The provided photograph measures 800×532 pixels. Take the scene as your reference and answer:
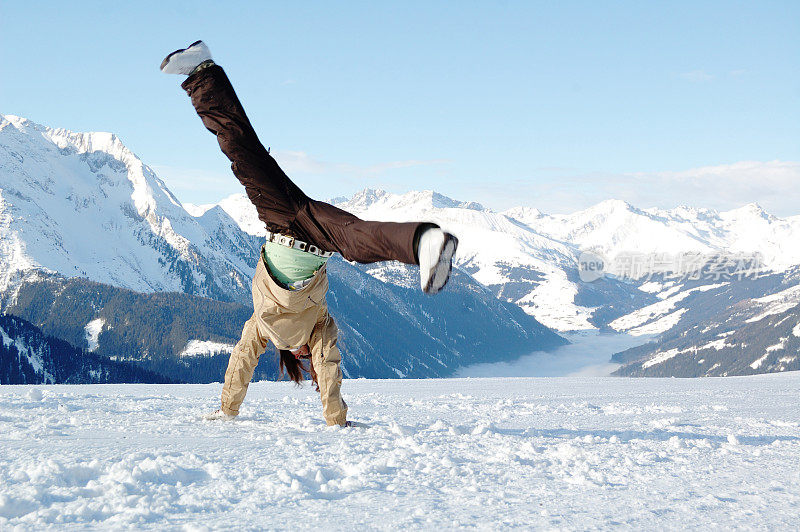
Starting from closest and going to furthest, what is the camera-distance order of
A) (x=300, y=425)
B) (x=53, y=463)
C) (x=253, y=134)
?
(x=53, y=463), (x=253, y=134), (x=300, y=425)

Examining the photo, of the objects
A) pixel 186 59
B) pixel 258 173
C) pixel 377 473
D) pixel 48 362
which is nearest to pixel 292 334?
pixel 258 173

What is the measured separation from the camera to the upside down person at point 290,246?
346 centimetres

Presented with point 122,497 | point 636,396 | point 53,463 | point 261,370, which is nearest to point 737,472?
point 122,497

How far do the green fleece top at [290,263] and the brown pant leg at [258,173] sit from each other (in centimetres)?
18

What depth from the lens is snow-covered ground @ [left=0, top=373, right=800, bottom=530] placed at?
261 cm

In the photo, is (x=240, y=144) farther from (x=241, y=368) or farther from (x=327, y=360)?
(x=241, y=368)

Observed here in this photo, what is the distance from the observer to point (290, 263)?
4.78 m

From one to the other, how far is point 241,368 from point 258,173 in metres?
2.14

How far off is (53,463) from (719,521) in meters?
3.08

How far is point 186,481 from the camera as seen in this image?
304 cm

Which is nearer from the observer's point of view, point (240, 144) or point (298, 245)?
point (240, 144)

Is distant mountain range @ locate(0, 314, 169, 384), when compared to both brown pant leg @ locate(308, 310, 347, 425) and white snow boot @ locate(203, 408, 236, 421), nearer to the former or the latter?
white snow boot @ locate(203, 408, 236, 421)

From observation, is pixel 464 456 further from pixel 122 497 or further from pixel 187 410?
pixel 187 410

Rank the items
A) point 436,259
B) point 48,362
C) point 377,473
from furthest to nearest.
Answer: point 48,362 → point 377,473 → point 436,259
